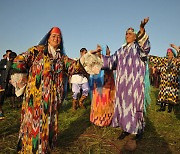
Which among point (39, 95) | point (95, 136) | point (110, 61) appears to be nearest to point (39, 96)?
point (39, 95)

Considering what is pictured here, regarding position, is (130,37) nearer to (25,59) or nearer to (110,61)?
(110,61)

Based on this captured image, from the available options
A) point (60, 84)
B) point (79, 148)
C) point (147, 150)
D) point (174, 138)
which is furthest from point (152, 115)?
point (60, 84)

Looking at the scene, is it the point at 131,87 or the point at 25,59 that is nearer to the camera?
the point at 25,59

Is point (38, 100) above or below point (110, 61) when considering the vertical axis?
below

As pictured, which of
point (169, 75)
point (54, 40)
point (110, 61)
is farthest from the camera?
point (169, 75)

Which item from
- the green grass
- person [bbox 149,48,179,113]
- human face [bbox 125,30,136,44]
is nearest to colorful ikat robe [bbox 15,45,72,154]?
the green grass

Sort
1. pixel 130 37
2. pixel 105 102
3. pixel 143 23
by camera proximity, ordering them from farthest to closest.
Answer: pixel 105 102 → pixel 130 37 → pixel 143 23

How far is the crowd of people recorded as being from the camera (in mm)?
3529

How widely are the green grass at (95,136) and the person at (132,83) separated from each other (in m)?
0.41

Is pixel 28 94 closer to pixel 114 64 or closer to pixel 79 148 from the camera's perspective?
pixel 79 148

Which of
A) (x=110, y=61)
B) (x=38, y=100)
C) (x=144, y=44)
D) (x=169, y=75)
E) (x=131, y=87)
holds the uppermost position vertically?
(x=144, y=44)

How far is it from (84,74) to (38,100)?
1573 mm

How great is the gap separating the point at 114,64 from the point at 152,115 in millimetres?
3674

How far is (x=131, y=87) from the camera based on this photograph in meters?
4.89
